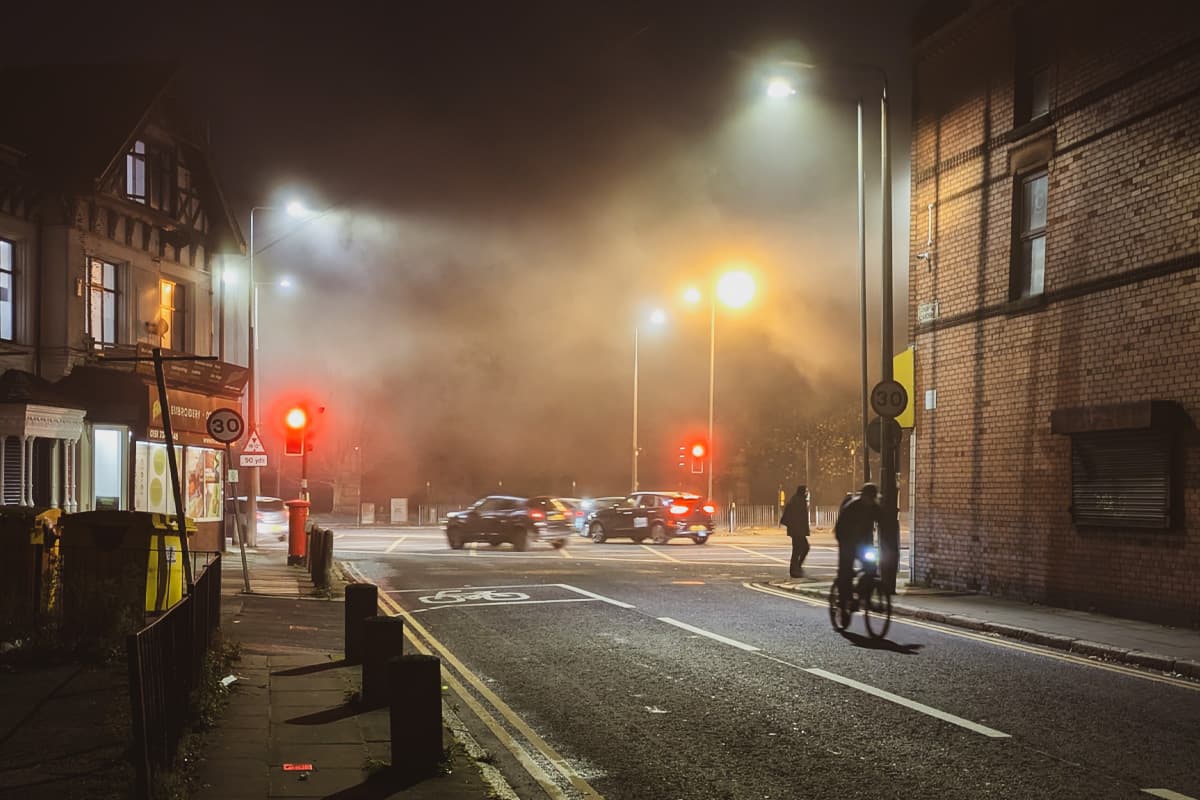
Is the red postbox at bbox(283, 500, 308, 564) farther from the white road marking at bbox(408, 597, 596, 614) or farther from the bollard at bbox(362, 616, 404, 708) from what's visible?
the bollard at bbox(362, 616, 404, 708)

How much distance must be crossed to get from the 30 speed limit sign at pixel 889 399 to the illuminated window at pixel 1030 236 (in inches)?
92.2

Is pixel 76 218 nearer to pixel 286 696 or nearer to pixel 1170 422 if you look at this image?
pixel 286 696

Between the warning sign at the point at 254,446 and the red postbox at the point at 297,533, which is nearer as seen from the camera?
the warning sign at the point at 254,446

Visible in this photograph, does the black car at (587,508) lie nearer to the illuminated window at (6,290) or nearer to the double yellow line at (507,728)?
the illuminated window at (6,290)

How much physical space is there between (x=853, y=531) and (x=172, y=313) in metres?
21.3

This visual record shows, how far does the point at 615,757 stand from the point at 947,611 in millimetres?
9015

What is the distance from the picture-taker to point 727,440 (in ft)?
204

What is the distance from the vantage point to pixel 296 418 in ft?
81.6

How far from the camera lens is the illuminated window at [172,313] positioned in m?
28.2

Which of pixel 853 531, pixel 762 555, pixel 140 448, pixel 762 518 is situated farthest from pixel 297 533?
pixel 762 518

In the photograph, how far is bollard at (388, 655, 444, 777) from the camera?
6957 millimetres

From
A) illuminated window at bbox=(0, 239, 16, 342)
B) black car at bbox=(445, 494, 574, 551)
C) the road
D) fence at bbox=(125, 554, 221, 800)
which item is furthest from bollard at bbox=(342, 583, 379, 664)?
black car at bbox=(445, 494, 574, 551)

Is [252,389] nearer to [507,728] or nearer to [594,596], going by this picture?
[594,596]

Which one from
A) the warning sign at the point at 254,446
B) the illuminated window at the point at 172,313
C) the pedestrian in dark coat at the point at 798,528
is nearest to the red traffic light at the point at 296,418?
the warning sign at the point at 254,446
